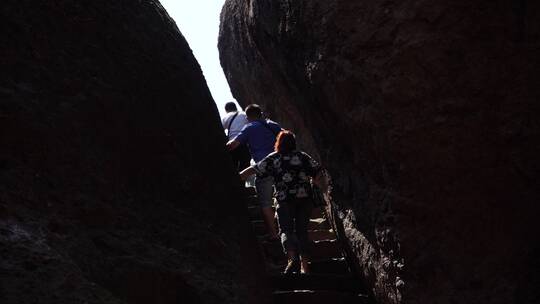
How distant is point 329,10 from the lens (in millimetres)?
3971

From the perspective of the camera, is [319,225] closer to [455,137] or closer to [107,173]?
[455,137]

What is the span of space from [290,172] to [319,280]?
1.05 m

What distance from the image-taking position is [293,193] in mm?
5434

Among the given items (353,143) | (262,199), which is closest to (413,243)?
(353,143)

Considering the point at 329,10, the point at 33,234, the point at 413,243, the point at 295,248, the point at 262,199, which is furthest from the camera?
the point at 262,199

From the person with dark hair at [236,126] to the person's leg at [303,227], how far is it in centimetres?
219

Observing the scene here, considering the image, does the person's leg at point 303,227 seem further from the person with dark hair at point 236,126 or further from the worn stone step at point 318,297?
the person with dark hair at point 236,126

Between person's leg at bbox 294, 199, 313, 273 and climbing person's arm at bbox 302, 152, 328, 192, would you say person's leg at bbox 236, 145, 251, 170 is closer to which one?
climbing person's arm at bbox 302, 152, 328, 192

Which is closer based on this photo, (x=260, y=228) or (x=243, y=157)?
(x=260, y=228)

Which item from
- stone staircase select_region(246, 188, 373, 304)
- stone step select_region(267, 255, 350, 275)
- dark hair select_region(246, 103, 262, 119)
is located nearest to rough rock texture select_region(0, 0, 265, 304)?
stone staircase select_region(246, 188, 373, 304)

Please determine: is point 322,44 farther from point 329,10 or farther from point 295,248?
point 295,248

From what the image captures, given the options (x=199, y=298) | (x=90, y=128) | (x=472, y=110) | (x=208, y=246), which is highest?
(x=90, y=128)

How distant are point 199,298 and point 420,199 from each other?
1.43 m

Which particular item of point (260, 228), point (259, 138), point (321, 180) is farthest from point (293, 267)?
point (259, 138)
